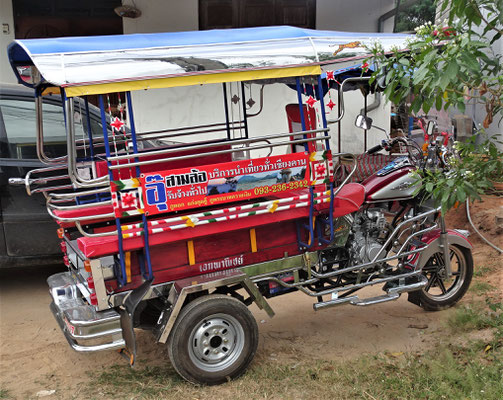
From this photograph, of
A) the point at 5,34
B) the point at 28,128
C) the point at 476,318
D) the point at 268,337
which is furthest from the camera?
the point at 5,34

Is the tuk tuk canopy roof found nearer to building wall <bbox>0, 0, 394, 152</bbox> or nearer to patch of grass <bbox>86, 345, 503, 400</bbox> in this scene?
patch of grass <bbox>86, 345, 503, 400</bbox>

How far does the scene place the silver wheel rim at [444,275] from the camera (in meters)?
4.55

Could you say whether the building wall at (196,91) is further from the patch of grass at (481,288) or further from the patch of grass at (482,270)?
the patch of grass at (481,288)

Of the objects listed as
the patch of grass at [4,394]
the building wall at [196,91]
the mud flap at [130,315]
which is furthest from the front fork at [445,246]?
the building wall at [196,91]

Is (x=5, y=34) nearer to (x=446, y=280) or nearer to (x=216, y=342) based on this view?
(x=216, y=342)

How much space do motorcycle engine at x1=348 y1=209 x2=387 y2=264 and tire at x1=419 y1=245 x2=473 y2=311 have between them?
1.82 feet

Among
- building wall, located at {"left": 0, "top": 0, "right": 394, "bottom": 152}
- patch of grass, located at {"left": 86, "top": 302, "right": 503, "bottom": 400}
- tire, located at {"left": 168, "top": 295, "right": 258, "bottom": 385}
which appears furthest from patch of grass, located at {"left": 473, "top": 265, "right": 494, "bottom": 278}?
building wall, located at {"left": 0, "top": 0, "right": 394, "bottom": 152}

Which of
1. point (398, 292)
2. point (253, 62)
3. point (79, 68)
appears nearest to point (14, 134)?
point (79, 68)

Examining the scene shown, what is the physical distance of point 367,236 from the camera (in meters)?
4.30

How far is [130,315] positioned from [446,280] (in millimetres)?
2696

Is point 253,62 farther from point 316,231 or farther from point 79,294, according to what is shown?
point 79,294

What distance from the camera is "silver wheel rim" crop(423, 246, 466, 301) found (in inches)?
179

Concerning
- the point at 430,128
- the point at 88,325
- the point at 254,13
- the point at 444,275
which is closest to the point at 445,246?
the point at 444,275

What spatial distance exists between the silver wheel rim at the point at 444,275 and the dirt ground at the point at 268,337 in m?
0.18
